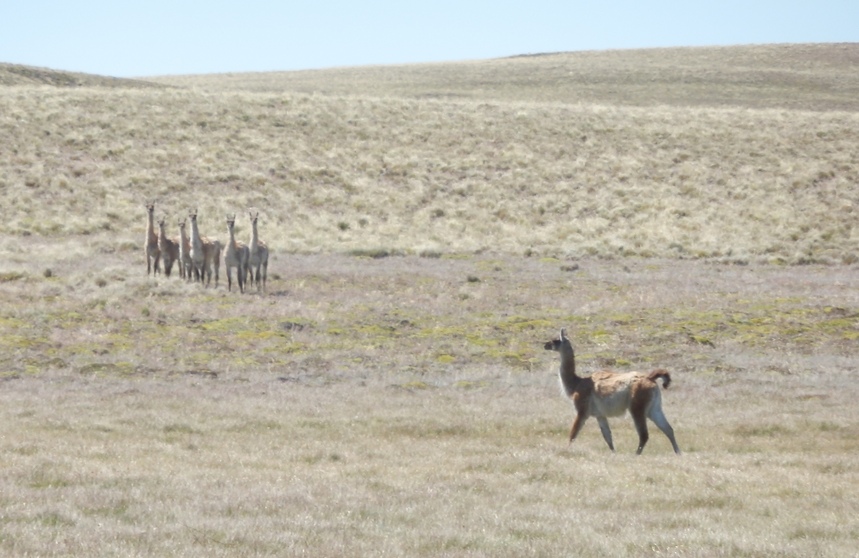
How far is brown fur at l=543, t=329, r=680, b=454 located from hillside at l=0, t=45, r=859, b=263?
2444 centimetres

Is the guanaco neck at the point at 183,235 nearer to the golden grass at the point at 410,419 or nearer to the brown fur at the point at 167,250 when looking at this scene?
the brown fur at the point at 167,250

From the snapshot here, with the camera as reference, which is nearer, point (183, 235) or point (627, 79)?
point (183, 235)

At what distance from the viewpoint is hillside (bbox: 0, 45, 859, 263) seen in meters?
40.4

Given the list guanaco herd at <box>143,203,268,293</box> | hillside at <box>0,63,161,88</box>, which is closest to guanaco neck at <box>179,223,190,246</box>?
guanaco herd at <box>143,203,268,293</box>

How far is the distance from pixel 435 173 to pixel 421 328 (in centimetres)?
2943

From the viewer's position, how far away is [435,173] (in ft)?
167

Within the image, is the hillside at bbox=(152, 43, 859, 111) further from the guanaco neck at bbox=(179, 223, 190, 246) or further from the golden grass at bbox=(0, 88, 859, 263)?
the guanaco neck at bbox=(179, 223, 190, 246)

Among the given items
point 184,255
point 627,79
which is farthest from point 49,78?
point 627,79

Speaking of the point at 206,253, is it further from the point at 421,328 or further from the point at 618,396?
the point at 618,396

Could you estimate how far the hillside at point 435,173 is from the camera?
132 ft

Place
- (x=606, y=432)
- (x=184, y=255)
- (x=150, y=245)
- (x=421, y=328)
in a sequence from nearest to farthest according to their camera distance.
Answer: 1. (x=606, y=432)
2. (x=421, y=328)
3. (x=184, y=255)
4. (x=150, y=245)

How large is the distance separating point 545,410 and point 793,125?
4958 centimetres

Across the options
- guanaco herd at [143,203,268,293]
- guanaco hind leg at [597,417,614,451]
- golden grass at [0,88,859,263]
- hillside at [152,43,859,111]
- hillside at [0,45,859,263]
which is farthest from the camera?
hillside at [152,43,859,111]

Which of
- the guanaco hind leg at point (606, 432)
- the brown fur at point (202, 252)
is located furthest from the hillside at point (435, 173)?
the guanaco hind leg at point (606, 432)
